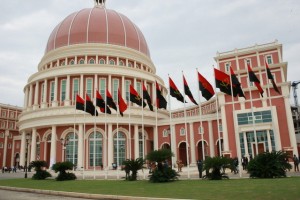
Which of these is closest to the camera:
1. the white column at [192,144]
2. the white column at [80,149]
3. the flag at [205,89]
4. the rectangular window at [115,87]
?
the flag at [205,89]

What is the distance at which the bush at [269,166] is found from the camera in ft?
61.1

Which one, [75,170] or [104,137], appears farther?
[104,137]

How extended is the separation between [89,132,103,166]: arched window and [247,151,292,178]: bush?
1118 inches

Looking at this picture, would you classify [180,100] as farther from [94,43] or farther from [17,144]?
[17,144]

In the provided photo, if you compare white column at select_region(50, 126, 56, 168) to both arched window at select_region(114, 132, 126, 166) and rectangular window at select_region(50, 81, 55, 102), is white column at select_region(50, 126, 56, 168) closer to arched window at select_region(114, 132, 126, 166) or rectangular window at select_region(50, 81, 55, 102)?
rectangular window at select_region(50, 81, 55, 102)

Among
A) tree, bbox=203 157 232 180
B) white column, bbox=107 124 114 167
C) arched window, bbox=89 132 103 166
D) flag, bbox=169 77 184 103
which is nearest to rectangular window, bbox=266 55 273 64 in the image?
flag, bbox=169 77 184 103

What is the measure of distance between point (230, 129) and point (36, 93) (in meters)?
34.1

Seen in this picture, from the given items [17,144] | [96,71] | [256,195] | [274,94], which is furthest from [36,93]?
[256,195]

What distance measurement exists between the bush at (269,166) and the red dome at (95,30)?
38.5 meters

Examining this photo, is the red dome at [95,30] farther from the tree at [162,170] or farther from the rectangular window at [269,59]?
the tree at [162,170]

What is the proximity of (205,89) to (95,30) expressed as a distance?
32.7 metres

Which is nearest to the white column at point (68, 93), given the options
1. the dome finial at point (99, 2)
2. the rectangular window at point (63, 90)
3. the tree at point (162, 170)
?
the rectangular window at point (63, 90)

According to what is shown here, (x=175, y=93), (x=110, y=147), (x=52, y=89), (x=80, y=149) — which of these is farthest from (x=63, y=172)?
(x=52, y=89)

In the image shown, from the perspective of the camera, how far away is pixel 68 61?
50656 millimetres
